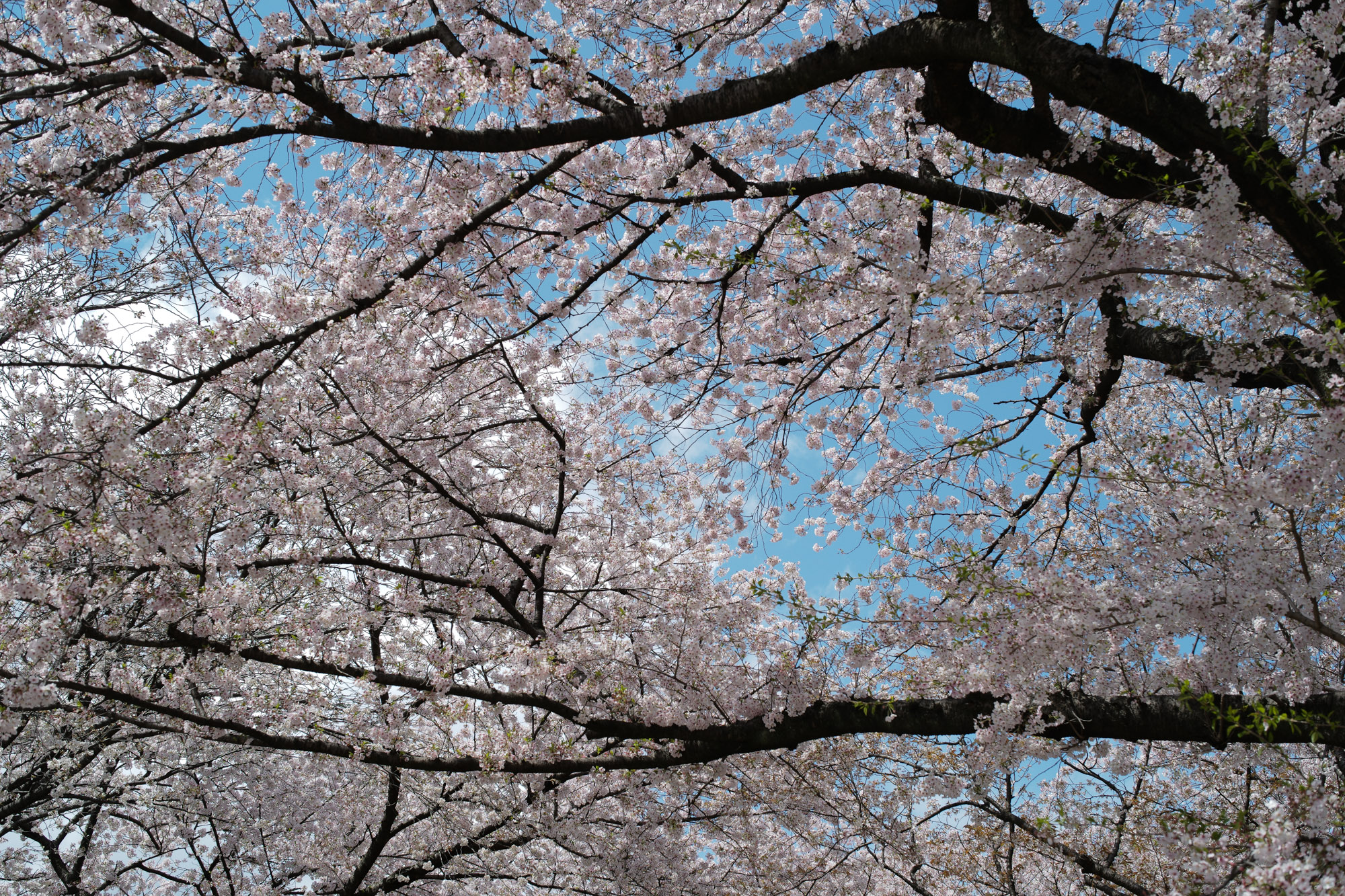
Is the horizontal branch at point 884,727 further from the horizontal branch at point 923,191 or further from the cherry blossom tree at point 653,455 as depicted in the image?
the horizontal branch at point 923,191

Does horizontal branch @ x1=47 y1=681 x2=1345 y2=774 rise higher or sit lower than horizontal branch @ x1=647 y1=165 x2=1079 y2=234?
A: lower

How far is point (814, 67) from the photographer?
13.4 ft

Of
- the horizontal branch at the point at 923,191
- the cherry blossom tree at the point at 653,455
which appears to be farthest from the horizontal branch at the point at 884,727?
the horizontal branch at the point at 923,191

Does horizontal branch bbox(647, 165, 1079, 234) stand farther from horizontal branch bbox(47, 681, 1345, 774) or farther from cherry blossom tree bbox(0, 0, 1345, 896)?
horizontal branch bbox(47, 681, 1345, 774)

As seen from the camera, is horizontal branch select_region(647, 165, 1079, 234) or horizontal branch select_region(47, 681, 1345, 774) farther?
horizontal branch select_region(647, 165, 1079, 234)

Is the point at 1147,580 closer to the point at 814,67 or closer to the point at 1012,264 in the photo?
the point at 1012,264

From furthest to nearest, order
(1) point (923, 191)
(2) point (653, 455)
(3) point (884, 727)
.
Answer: (2) point (653, 455), (3) point (884, 727), (1) point (923, 191)

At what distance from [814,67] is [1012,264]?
1467mm

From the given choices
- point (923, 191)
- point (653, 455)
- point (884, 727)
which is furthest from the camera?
point (653, 455)

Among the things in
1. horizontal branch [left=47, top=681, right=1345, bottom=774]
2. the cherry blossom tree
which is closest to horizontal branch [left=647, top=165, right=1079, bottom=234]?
the cherry blossom tree

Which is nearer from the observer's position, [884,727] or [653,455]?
[884,727]

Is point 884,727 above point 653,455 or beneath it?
beneath

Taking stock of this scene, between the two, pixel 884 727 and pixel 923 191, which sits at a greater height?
pixel 923 191

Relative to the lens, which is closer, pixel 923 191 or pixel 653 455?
pixel 923 191
